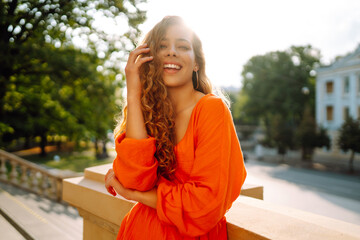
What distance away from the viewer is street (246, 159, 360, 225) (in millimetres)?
13367

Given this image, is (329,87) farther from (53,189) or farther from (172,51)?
(172,51)

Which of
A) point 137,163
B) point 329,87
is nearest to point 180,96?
point 137,163

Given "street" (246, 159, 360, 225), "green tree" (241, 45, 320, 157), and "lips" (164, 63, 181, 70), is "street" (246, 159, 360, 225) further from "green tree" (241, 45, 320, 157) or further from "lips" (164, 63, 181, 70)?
"lips" (164, 63, 181, 70)

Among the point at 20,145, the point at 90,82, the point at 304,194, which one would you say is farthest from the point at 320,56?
the point at 20,145

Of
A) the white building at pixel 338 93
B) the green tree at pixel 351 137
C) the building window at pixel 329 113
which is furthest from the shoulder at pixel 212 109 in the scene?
the building window at pixel 329 113

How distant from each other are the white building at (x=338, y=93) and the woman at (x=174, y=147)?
86.5 ft

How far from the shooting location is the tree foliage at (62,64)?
934 cm

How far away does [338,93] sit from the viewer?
2725cm

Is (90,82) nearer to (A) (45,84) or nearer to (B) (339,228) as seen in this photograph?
(A) (45,84)

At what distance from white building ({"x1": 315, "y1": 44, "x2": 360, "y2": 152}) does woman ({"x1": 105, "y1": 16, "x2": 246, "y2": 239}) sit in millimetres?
26372

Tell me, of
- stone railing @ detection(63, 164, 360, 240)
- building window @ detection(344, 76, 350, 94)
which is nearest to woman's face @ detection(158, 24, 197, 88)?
stone railing @ detection(63, 164, 360, 240)

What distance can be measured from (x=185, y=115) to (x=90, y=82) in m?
9.79

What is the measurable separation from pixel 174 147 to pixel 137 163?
0.19 m

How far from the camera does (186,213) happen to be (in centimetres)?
116
